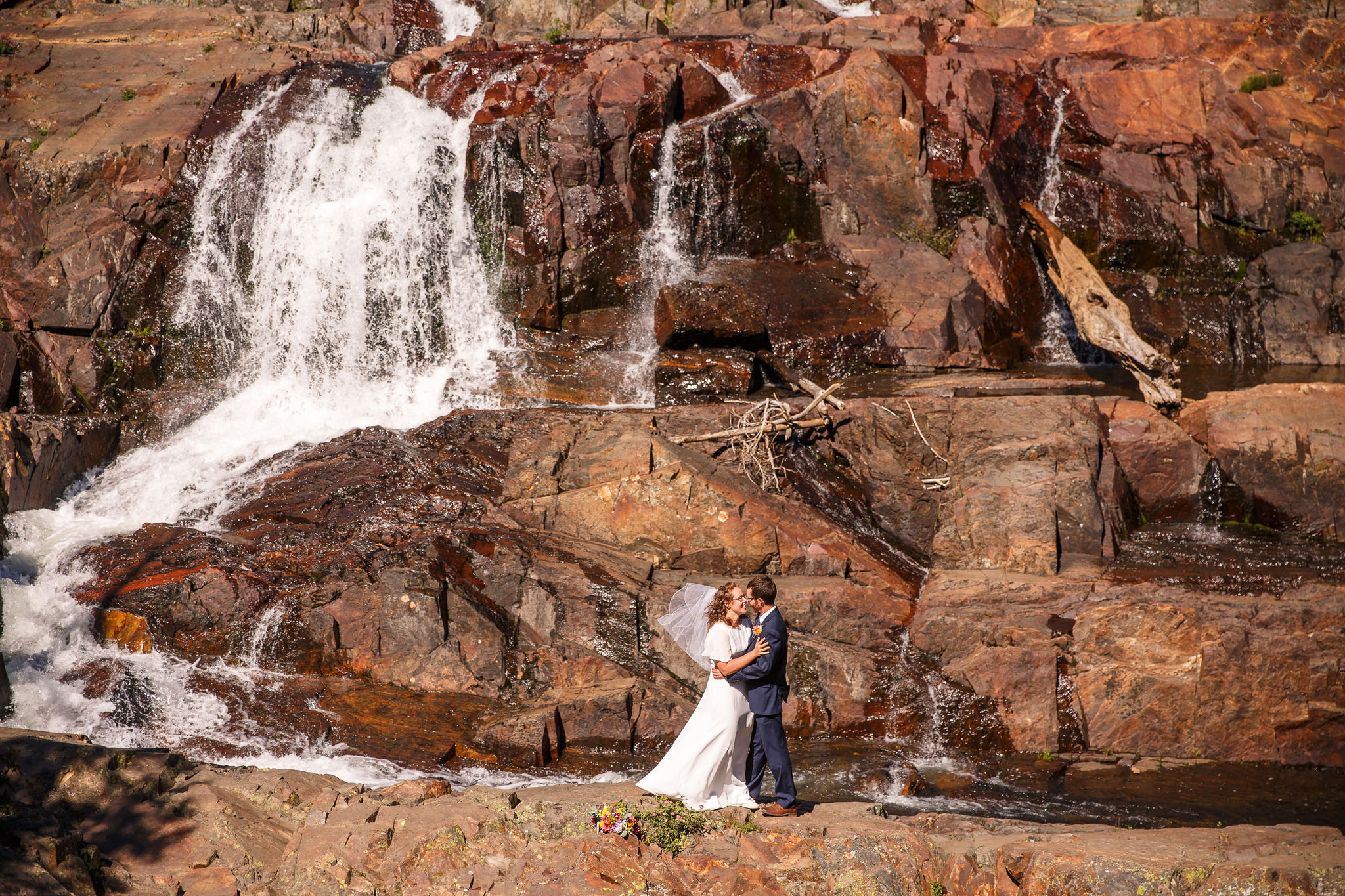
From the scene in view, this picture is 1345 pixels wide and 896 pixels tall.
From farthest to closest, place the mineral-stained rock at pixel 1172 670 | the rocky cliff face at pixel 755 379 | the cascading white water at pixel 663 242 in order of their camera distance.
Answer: the cascading white water at pixel 663 242, the rocky cliff face at pixel 755 379, the mineral-stained rock at pixel 1172 670

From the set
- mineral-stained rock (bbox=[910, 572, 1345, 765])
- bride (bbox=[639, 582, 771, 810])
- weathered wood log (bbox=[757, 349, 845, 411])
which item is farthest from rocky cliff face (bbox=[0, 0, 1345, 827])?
bride (bbox=[639, 582, 771, 810])

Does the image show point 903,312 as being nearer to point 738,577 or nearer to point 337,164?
point 738,577

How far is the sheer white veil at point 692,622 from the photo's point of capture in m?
6.86

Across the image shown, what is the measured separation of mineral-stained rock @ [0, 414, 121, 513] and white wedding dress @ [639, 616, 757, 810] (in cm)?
955

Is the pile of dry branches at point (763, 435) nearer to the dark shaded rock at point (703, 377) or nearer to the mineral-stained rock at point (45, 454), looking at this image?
the dark shaded rock at point (703, 377)

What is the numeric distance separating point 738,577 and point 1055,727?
354cm

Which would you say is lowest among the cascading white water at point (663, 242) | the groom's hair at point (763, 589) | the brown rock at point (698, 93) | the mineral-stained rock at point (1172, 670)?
the mineral-stained rock at point (1172, 670)

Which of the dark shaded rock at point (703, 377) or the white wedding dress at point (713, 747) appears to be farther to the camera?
the dark shaded rock at point (703, 377)

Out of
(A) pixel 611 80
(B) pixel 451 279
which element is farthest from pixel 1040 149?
(B) pixel 451 279

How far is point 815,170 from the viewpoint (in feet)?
58.2

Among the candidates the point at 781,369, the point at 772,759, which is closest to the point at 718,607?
the point at 772,759

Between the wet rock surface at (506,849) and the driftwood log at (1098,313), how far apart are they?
8706 millimetres

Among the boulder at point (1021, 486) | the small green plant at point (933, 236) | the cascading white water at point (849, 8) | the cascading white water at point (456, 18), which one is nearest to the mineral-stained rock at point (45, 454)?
the boulder at point (1021, 486)

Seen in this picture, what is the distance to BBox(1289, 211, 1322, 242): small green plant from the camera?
698 inches
